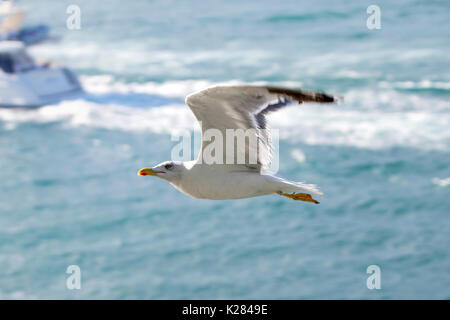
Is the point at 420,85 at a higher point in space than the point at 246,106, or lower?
higher

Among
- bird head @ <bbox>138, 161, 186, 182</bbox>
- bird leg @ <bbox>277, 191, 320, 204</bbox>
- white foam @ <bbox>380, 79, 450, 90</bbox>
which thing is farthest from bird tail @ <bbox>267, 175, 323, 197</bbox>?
white foam @ <bbox>380, 79, 450, 90</bbox>

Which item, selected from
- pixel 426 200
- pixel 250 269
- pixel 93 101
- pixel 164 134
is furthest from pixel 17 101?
pixel 426 200

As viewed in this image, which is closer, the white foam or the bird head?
the bird head

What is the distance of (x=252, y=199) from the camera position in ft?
172

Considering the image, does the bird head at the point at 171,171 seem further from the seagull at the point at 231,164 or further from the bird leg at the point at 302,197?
the bird leg at the point at 302,197

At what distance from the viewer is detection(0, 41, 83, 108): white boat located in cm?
6216

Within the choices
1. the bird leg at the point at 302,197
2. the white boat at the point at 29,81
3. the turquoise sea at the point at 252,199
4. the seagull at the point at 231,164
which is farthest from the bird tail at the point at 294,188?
the white boat at the point at 29,81

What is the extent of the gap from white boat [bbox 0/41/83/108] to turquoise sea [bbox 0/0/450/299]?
94 cm

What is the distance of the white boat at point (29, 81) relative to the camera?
204 feet

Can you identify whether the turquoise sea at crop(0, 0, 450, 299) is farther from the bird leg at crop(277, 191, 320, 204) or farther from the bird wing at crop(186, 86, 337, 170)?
the bird wing at crop(186, 86, 337, 170)

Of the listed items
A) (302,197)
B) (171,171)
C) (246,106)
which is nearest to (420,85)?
(302,197)

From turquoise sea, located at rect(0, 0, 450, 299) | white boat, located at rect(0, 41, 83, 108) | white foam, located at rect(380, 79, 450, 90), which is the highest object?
white boat, located at rect(0, 41, 83, 108)

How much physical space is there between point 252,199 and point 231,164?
39.2m

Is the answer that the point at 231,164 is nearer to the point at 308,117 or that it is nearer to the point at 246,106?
the point at 246,106
